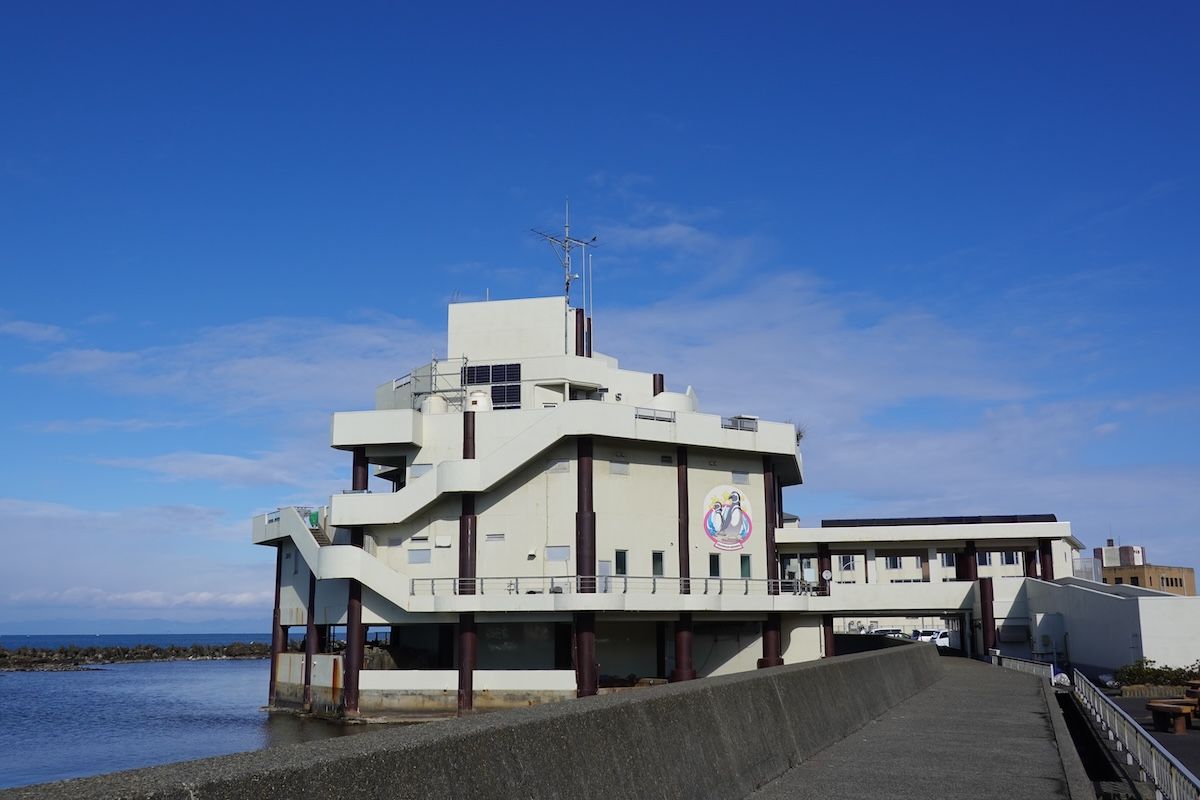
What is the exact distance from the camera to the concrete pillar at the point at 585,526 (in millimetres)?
41906

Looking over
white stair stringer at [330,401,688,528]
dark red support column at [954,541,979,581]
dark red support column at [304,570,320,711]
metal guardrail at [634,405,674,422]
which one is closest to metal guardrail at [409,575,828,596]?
white stair stringer at [330,401,688,528]

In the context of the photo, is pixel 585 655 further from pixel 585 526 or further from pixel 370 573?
pixel 370 573

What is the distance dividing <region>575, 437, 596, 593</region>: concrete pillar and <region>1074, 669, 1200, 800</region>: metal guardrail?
2004cm

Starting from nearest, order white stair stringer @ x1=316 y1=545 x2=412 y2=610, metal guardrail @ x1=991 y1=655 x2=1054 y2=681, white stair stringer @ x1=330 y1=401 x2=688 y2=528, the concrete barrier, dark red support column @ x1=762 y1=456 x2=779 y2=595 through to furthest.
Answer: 1. the concrete barrier
2. metal guardrail @ x1=991 y1=655 x2=1054 y2=681
3. white stair stringer @ x1=330 y1=401 x2=688 y2=528
4. white stair stringer @ x1=316 y1=545 x2=412 y2=610
5. dark red support column @ x1=762 y1=456 x2=779 y2=595

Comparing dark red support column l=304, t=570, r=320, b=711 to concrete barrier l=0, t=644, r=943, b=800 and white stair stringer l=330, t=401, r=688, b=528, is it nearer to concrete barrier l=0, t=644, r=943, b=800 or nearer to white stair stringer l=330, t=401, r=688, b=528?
white stair stringer l=330, t=401, r=688, b=528

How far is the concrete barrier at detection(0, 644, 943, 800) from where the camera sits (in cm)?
455

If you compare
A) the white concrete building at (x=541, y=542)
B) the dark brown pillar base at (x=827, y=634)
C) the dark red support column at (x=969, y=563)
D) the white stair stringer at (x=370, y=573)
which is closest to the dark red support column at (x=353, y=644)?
the white concrete building at (x=541, y=542)

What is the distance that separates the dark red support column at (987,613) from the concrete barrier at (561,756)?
41.0 m

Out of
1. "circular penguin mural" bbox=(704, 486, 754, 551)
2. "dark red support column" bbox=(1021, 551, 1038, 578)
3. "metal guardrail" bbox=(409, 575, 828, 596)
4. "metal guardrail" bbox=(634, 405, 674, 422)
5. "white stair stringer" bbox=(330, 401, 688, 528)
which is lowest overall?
"metal guardrail" bbox=(409, 575, 828, 596)

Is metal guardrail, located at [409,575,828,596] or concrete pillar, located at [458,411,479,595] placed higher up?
concrete pillar, located at [458,411,479,595]

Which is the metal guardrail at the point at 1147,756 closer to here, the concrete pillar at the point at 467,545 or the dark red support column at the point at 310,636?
the concrete pillar at the point at 467,545

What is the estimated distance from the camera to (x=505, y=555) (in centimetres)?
4362

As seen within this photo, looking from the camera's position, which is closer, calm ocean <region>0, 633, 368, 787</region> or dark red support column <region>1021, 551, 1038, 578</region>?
calm ocean <region>0, 633, 368, 787</region>

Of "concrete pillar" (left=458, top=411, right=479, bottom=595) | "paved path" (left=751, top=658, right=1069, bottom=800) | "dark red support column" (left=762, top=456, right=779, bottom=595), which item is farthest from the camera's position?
"dark red support column" (left=762, top=456, right=779, bottom=595)
